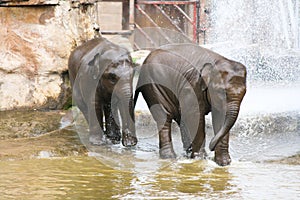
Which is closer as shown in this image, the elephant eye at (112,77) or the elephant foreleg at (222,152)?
the elephant foreleg at (222,152)

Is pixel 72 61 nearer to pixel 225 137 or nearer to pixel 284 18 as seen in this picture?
pixel 225 137

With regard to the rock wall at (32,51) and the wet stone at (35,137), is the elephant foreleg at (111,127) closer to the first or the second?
the wet stone at (35,137)

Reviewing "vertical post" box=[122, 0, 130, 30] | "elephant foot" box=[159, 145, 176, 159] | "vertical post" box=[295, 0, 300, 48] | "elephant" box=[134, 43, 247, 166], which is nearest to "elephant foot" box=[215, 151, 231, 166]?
"elephant" box=[134, 43, 247, 166]

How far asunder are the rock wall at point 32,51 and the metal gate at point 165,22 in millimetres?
10194

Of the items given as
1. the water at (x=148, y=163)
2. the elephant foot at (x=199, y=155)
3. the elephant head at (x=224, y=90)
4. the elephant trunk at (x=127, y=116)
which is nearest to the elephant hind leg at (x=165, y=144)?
the water at (x=148, y=163)

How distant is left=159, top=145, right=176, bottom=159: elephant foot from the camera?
28.2 feet

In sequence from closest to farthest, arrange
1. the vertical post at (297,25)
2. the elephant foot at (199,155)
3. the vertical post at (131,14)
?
the elephant foot at (199,155) → the vertical post at (297,25) → the vertical post at (131,14)

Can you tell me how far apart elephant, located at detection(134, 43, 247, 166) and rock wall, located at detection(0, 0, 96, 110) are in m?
2.75

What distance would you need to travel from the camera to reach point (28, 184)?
23.8 ft

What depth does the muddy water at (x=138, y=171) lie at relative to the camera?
6953 mm

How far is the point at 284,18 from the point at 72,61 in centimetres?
974

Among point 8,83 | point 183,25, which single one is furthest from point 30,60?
point 183,25

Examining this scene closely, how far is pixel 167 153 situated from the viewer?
28.2ft

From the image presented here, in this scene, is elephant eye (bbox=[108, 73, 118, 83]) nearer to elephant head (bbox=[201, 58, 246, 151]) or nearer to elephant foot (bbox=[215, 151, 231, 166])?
elephant head (bbox=[201, 58, 246, 151])
